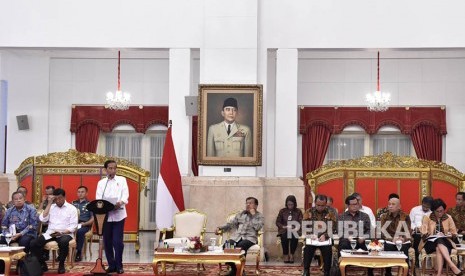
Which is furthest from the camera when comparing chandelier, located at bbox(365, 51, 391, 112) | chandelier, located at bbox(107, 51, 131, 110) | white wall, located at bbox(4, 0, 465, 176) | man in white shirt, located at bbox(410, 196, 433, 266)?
chandelier, located at bbox(107, 51, 131, 110)

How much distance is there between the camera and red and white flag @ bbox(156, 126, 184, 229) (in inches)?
575

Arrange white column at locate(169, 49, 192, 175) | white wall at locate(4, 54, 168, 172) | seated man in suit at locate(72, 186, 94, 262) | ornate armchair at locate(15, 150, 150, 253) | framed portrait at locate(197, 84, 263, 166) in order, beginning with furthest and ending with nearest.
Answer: white wall at locate(4, 54, 168, 172)
ornate armchair at locate(15, 150, 150, 253)
white column at locate(169, 49, 192, 175)
framed portrait at locate(197, 84, 263, 166)
seated man in suit at locate(72, 186, 94, 262)

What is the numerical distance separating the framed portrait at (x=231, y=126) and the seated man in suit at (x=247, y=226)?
192cm

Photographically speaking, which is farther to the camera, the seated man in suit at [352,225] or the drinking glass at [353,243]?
the seated man in suit at [352,225]

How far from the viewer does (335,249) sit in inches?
483

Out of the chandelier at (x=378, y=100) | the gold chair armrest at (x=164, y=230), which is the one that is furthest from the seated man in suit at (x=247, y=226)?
the chandelier at (x=378, y=100)

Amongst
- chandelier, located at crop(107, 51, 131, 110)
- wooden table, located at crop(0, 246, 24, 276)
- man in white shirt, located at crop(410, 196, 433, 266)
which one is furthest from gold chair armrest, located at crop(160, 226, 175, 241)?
chandelier, located at crop(107, 51, 131, 110)

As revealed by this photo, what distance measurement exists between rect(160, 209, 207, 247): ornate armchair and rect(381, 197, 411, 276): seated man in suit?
3246 mm

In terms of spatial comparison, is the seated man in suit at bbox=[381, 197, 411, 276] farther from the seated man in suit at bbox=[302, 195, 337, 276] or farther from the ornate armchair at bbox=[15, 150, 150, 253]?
the ornate armchair at bbox=[15, 150, 150, 253]

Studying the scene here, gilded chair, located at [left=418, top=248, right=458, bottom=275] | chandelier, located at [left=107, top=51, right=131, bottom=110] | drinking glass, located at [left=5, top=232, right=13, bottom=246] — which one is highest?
chandelier, located at [left=107, top=51, right=131, bottom=110]

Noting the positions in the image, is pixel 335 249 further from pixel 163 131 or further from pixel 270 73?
pixel 163 131

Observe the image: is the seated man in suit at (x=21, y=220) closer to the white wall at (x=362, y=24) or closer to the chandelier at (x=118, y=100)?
the white wall at (x=362, y=24)

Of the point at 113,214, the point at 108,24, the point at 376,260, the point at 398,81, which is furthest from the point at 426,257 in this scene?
the point at 398,81

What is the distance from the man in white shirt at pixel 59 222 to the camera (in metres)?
12.7
